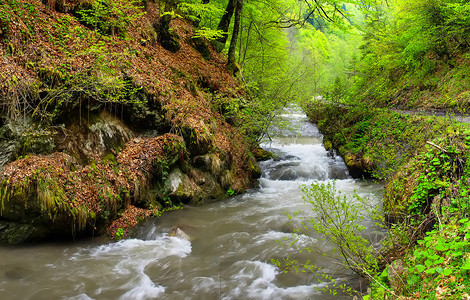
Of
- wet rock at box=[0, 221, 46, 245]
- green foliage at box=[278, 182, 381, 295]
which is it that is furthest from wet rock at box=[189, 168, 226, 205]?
wet rock at box=[0, 221, 46, 245]

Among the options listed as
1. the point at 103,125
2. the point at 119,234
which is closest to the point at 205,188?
the point at 119,234

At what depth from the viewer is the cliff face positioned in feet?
16.7

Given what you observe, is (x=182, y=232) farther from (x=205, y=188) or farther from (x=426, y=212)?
(x=426, y=212)

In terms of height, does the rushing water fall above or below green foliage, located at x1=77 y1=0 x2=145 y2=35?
below

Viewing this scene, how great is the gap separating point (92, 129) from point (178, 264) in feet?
12.8

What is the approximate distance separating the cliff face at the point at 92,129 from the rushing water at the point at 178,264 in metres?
0.57

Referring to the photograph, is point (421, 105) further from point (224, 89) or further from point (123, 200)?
point (123, 200)

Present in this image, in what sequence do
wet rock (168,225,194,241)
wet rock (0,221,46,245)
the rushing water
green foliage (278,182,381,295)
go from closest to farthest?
1. green foliage (278,182,381,295)
2. the rushing water
3. wet rock (0,221,46,245)
4. wet rock (168,225,194,241)

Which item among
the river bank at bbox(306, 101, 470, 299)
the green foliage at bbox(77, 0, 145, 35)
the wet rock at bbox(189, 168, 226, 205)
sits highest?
the green foliage at bbox(77, 0, 145, 35)

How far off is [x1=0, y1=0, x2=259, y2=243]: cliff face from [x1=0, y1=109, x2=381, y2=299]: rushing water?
573 millimetres

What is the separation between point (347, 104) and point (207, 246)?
464 inches

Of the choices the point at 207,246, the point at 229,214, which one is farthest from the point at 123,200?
the point at 229,214

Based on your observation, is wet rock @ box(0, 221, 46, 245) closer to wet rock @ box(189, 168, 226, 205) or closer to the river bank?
wet rock @ box(189, 168, 226, 205)

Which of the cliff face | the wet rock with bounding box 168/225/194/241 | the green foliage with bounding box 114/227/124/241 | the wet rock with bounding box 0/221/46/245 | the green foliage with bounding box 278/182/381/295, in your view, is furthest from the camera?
the wet rock with bounding box 168/225/194/241
